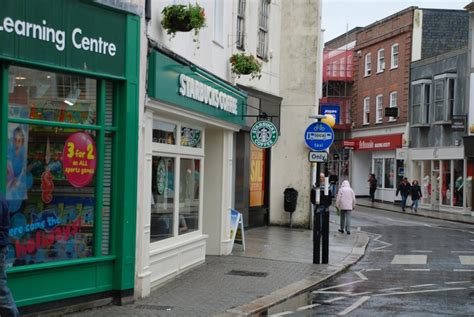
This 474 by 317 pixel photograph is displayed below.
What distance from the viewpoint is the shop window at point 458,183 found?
3447 cm

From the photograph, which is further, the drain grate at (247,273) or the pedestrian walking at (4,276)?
the drain grate at (247,273)

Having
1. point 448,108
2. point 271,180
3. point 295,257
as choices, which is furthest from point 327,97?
point 295,257

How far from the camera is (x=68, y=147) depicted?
29.6 ft

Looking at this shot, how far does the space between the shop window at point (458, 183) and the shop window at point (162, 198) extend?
25172 mm

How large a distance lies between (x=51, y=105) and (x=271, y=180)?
48.4 feet

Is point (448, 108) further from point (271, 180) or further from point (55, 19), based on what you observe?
point (55, 19)

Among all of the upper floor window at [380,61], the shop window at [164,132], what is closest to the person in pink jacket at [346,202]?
the shop window at [164,132]

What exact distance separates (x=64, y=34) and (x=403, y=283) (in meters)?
7.76

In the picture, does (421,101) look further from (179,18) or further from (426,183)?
(179,18)

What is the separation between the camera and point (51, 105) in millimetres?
8789

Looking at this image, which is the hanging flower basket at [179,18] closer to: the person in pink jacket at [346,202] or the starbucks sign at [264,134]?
the starbucks sign at [264,134]


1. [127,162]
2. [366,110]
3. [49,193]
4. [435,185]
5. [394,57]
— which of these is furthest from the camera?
[366,110]

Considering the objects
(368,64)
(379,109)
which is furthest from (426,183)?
(368,64)

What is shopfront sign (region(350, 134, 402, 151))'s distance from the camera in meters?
42.4
